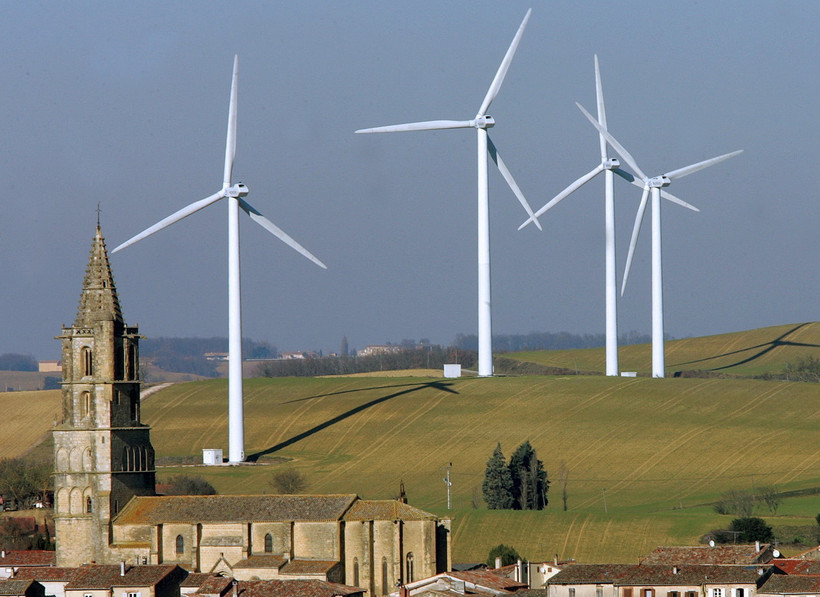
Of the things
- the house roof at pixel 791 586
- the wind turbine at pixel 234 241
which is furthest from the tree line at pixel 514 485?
the house roof at pixel 791 586

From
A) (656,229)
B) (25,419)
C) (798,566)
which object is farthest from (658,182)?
(798,566)

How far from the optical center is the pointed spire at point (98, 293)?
9112cm

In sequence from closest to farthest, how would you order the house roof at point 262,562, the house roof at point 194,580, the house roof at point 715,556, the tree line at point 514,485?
Answer: the house roof at point 715,556 → the house roof at point 194,580 → the house roof at point 262,562 → the tree line at point 514,485

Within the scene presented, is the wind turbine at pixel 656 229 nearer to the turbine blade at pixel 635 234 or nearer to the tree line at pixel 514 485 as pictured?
the turbine blade at pixel 635 234

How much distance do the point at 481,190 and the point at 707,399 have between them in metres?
27.2

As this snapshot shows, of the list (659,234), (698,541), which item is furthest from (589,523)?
(659,234)

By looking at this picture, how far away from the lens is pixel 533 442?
130625 millimetres

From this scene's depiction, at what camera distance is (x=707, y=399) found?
143250mm

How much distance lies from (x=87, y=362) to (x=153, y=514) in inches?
369

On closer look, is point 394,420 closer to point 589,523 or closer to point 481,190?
point 481,190

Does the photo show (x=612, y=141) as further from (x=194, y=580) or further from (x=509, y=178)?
(x=194, y=580)

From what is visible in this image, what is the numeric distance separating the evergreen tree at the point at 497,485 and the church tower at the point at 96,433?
29.7 metres

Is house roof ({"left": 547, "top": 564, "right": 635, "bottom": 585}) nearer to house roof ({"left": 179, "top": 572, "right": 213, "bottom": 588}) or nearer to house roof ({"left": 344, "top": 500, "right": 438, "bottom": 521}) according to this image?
house roof ({"left": 344, "top": 500, "right": 438, "bottom": 521})

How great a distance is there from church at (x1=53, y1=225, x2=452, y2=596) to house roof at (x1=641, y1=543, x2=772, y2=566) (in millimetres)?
11390
